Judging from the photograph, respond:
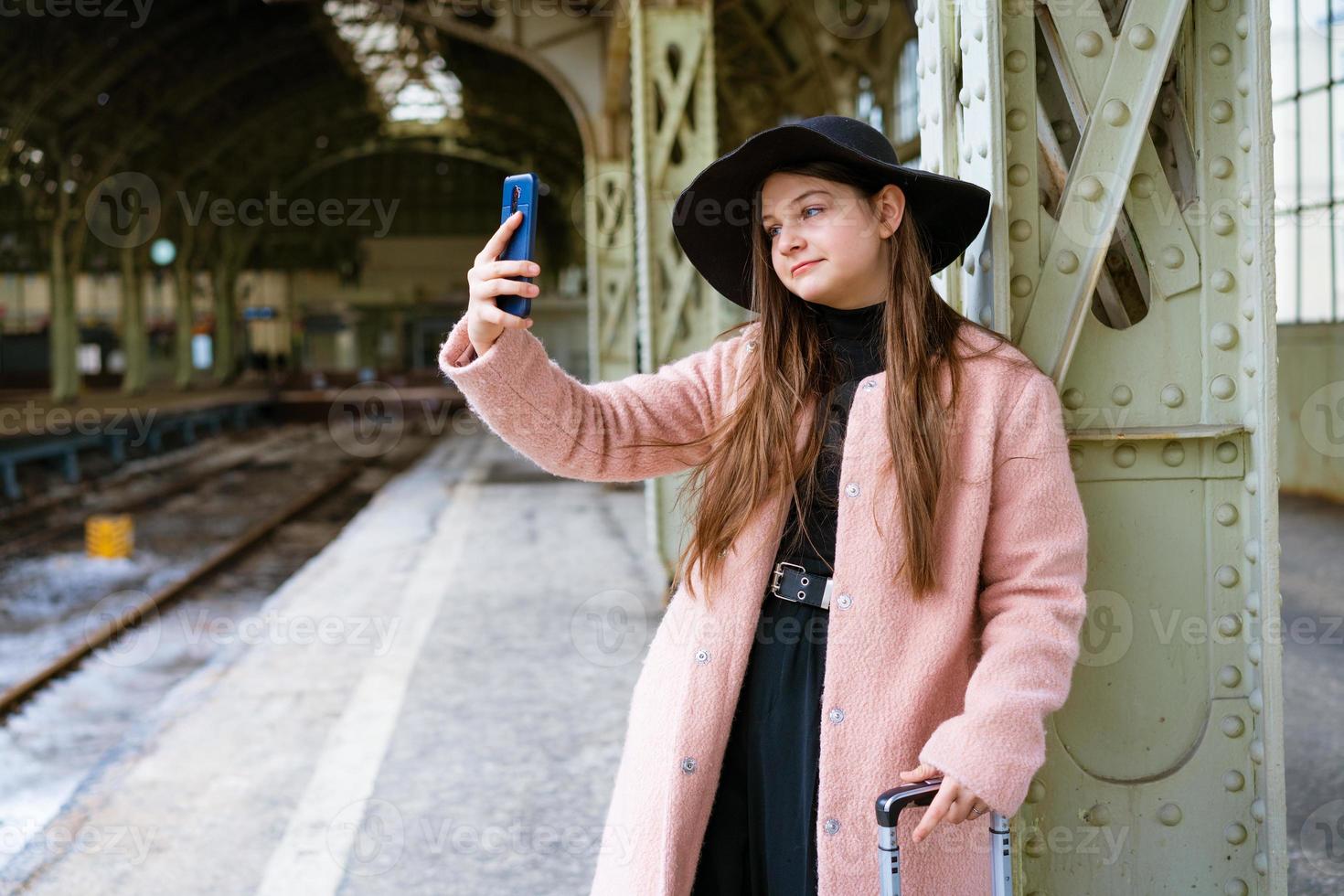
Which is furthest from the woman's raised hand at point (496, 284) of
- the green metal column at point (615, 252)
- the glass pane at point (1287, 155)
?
the glass pane at point (1287, 155)

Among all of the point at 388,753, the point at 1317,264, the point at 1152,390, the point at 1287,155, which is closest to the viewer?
the point at 1152,390

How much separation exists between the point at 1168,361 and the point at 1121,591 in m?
0.40

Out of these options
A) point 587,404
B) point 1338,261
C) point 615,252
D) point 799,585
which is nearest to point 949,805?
point 799,585

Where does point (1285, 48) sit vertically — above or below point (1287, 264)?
above

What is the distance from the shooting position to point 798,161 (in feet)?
6.01

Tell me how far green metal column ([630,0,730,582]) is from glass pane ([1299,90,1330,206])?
6868 millimetres

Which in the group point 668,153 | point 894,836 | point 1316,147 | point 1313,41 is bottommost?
point 894,836

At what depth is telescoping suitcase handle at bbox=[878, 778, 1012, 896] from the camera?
5.21ft

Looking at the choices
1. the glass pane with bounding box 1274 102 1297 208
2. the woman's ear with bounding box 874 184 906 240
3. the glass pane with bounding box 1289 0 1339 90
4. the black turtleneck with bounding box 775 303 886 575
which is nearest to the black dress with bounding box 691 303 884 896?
the black turtleneck with bounding box 775 303 886 575

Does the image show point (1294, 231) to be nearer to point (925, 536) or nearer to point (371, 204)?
point (925, 536)

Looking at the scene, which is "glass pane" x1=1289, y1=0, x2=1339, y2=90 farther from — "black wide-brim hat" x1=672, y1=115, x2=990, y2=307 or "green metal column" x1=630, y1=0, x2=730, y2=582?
"black wide-brim hat" x1=672, y1=115, x2=990, y2=307

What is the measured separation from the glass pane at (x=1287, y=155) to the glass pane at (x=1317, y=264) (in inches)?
15.8

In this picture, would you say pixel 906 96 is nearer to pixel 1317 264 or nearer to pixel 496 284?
pixel 1317 264

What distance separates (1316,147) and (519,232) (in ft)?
40.1
